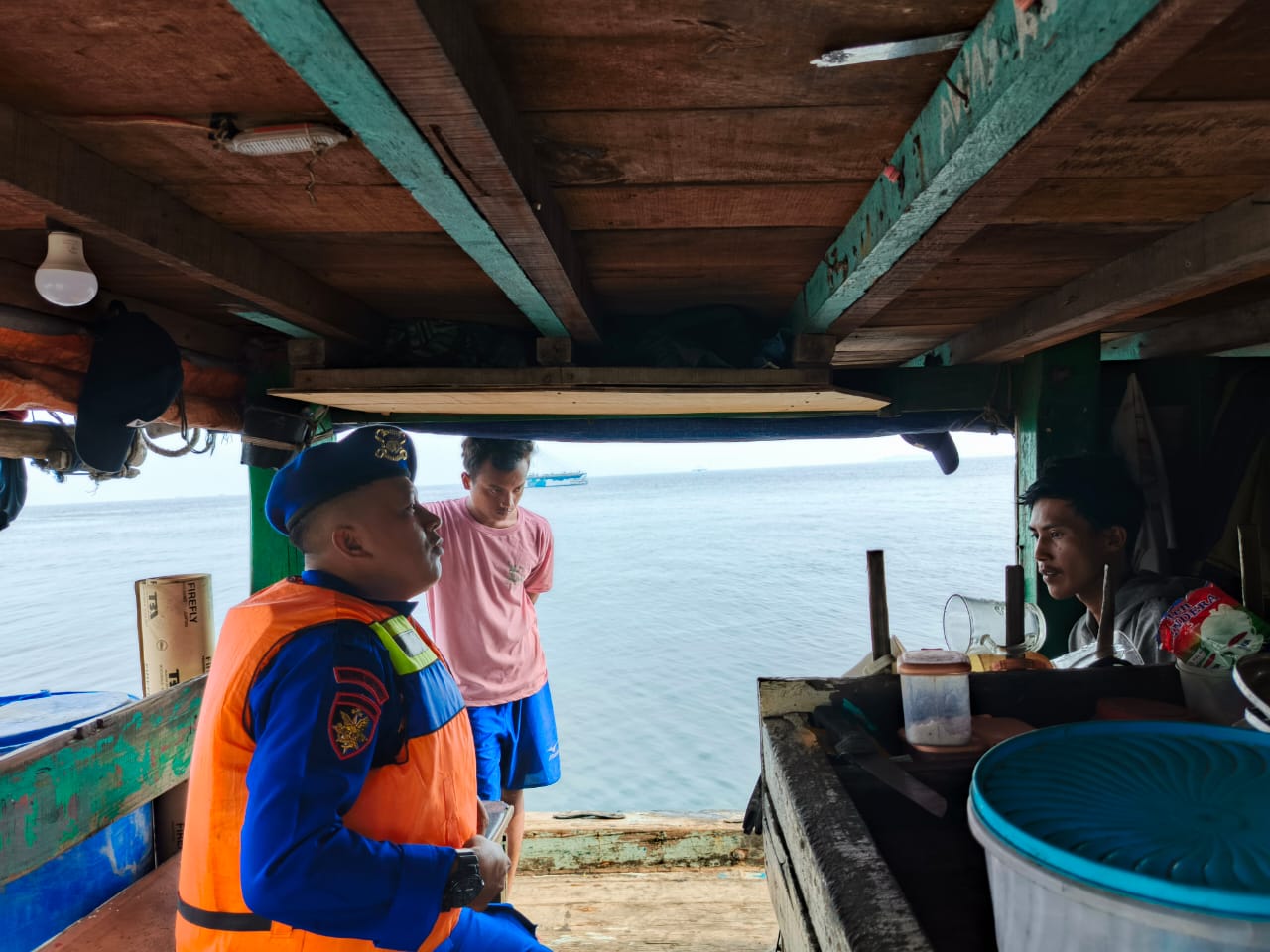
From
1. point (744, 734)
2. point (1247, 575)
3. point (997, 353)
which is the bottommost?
point (744, 734)

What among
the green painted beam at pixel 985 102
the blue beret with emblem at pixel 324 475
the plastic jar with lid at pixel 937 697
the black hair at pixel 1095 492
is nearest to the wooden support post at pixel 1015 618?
the plastic jar with lid at pixel 937 697

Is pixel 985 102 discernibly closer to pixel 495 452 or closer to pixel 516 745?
pixel 495 452

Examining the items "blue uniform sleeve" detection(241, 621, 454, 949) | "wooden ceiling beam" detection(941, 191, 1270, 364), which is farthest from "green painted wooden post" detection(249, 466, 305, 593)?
"wooden ceiling beam" detection(941, 191, 1270, 364)

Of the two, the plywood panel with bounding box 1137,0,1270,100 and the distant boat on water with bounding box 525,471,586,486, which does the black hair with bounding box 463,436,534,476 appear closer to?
the plywood panel with bounding box 1137,0,1270,100

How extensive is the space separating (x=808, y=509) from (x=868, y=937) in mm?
34859

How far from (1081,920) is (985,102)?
1063 mm

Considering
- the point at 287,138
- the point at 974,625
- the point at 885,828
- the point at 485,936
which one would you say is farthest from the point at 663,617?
the point at 287,138

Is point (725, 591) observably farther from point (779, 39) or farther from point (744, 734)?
point (779, 39)

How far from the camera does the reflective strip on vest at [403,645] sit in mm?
1903

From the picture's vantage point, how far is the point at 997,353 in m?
3.46

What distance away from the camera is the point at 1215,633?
5.71ft

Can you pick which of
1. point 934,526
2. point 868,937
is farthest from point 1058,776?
point 934,526

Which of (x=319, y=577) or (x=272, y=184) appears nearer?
Answer: (x=272, y=184)

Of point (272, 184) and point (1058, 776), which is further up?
point (272, 184)
